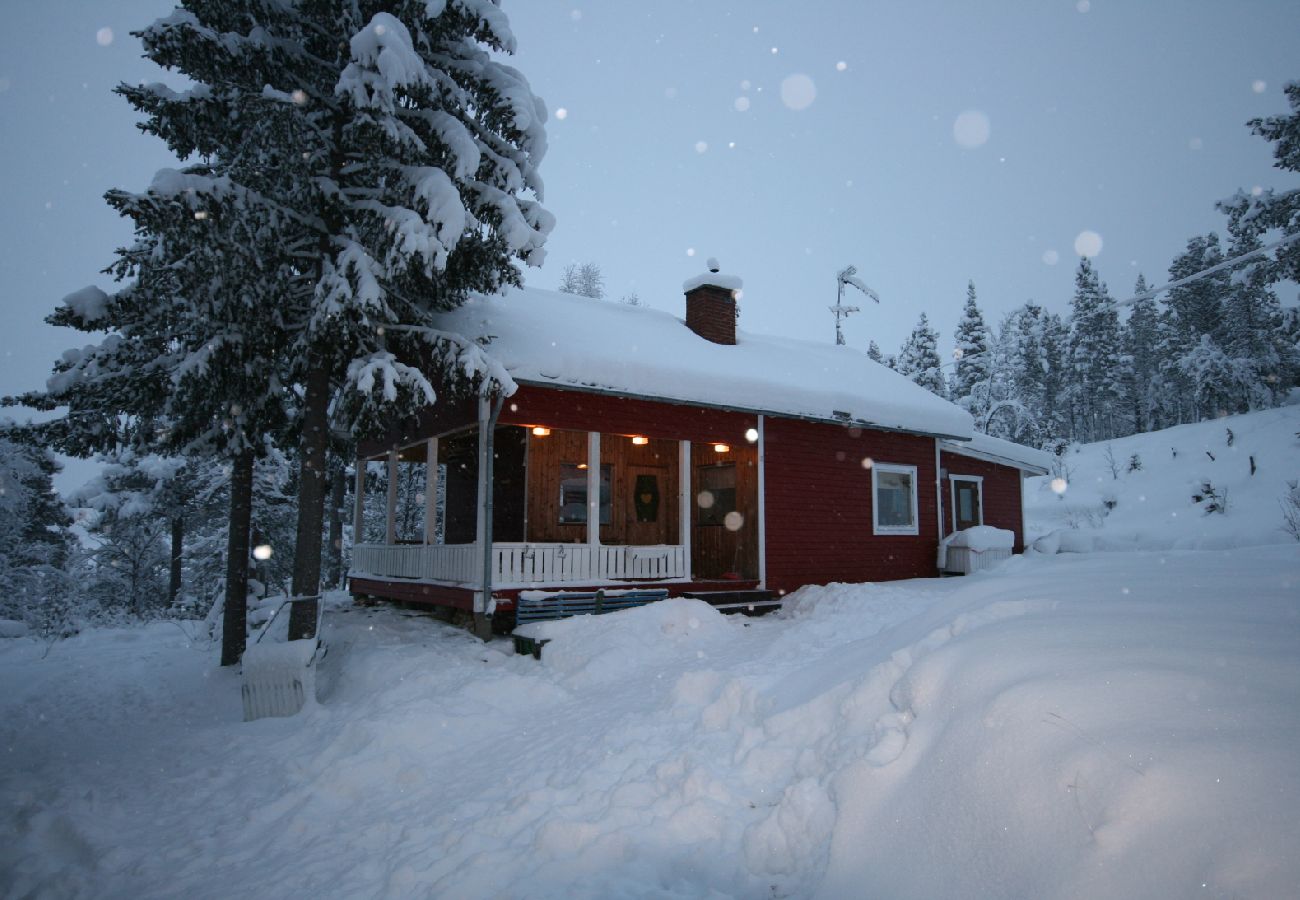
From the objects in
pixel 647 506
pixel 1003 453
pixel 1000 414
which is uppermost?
pixel 1000 414

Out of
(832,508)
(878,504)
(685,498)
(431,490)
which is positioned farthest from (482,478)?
(878,504)

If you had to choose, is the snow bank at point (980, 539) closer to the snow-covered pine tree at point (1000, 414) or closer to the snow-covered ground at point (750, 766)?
the snow-covered ground at point (750, 766)

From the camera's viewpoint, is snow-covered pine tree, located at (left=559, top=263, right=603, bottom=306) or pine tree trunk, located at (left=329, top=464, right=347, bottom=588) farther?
snow-covered pine tree, located at (left=559, top=263, right=603, bottom=306)

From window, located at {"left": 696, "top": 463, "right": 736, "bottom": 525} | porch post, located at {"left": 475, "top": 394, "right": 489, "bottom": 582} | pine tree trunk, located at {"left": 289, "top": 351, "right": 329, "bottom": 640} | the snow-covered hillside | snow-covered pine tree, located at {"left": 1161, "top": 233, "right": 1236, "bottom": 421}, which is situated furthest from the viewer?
snow-covered pine tree, located at {"left": 1161, "top": 233, "right": 1236, "bottom": 421}

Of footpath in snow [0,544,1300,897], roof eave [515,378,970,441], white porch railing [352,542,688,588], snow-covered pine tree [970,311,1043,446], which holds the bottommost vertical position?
footpath in snow [0,544,1300,897]

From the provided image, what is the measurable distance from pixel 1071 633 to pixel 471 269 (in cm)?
888

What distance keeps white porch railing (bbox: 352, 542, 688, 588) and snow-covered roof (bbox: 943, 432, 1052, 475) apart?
9.04 m

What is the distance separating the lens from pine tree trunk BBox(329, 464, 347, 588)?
2196 centimetres

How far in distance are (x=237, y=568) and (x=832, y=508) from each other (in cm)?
1087

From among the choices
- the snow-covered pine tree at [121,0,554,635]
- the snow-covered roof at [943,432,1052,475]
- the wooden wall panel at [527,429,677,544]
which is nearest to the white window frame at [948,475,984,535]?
the snow-covered roof at [943,432,1052,475]

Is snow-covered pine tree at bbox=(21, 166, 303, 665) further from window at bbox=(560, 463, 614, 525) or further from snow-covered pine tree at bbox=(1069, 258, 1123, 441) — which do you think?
snow-covered pine tree at bbox=(1069, 258, 1123, 441)

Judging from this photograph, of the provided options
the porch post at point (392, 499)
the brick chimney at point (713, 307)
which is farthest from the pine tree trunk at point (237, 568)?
the brick chimney at point (713, 307)

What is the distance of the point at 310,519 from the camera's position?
940 centimetres

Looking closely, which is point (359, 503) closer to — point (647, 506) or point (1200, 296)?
point (647, 506)
